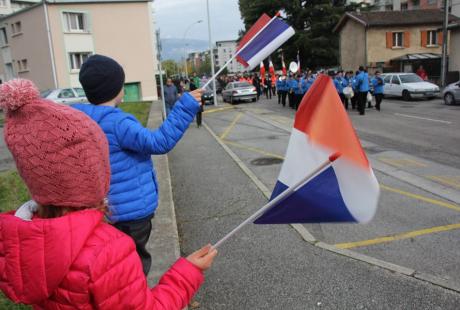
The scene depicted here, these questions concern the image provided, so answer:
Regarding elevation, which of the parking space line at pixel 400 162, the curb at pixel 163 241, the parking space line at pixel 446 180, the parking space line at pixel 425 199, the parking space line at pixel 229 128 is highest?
the curb at pixel 163 241

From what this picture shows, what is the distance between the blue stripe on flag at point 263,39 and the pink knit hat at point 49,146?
2.74m

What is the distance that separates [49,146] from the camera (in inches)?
56.6

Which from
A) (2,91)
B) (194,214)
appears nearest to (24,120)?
(2,91)

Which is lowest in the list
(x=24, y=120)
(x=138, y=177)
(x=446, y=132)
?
(x=446, y=132)

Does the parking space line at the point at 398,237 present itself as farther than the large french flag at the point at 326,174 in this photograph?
Yes

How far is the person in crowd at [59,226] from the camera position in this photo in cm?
141

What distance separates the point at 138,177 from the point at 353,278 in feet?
7.25

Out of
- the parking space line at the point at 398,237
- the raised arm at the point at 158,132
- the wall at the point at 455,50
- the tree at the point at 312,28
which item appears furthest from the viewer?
the tree at the point at 312,28

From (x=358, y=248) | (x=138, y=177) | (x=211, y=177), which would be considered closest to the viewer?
(x=138, y=177)

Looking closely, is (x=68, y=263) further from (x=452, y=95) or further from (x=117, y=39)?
(x=117, y=39)

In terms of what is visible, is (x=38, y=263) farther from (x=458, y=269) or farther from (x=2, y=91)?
(x=458, y=269)

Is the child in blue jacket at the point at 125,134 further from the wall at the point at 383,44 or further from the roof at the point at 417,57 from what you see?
the wall at the point at 383,44

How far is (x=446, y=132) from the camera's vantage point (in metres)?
12.6

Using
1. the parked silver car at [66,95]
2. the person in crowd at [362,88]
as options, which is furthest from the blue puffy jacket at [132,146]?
the parked silver car at [66,95]
